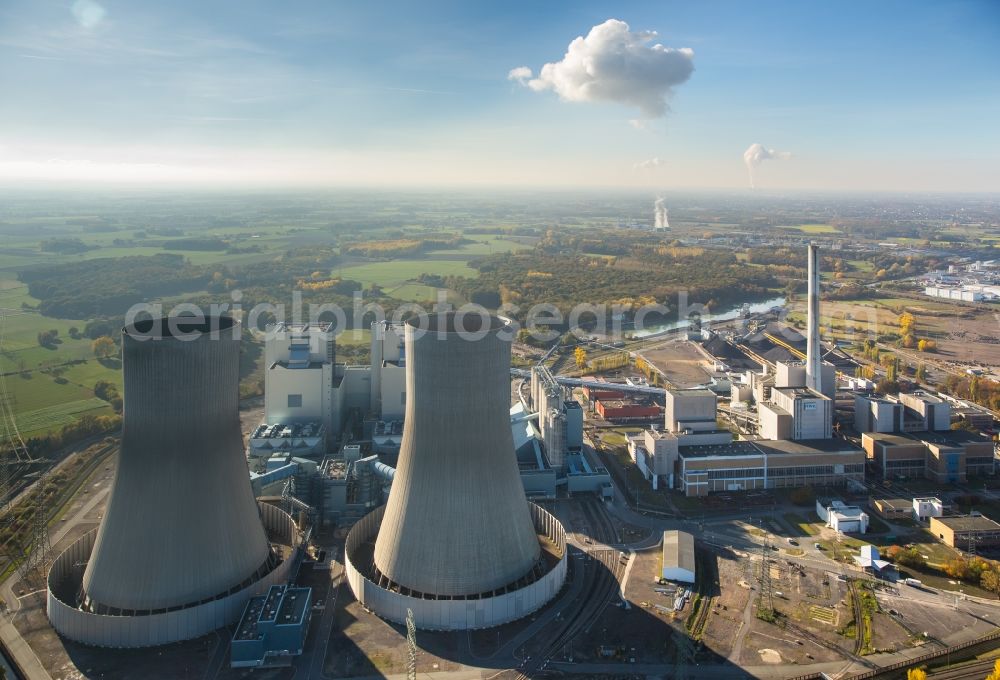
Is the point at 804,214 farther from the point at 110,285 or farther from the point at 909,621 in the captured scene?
the point at 909,621

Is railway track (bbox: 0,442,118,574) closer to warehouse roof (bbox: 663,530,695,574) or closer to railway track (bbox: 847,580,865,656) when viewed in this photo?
warehouse roof (bbox: 663,530,695,574)

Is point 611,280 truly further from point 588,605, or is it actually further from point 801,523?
point 588,605

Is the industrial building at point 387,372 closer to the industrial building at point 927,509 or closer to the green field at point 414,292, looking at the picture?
the industrial building at point 927,509

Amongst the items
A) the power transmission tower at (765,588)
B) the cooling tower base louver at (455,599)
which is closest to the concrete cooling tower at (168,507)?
the cooling tower base louver at (455,599)

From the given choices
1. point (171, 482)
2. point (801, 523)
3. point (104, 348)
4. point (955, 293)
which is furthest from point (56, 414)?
point (955, 293)

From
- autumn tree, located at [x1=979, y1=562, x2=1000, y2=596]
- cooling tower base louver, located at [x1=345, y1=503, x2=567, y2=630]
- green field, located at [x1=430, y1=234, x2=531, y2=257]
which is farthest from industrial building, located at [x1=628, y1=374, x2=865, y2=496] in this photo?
green field, located at [x1=430, y1=234, x2=531, y2=257]

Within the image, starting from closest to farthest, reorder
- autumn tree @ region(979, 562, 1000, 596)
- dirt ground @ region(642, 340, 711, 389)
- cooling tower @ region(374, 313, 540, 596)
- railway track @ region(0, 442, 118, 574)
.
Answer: cooling tower @ region(374, 313, 540, 596), autumn tree @ region(979, 562, 1000, 596), railway track @ region(0, 442, 118, 574), dirt ground @ region(642, 340, 711, 389)
